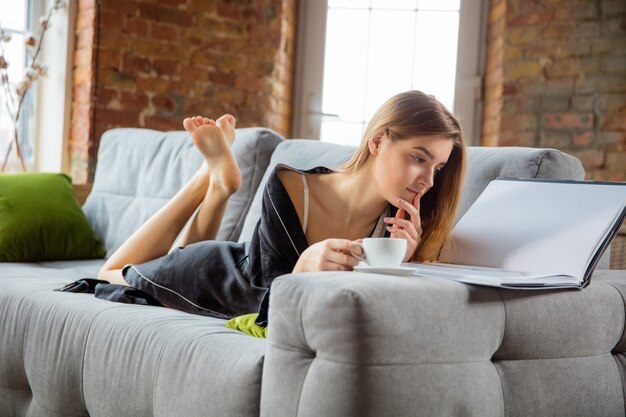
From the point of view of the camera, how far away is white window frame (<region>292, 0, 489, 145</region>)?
13.4 feet

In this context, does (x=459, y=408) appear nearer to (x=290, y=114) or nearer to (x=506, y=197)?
(x=506, y=197)

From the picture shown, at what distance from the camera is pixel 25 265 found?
2742 mm

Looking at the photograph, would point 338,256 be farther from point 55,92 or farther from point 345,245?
point 55,92

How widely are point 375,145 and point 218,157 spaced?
590 millimetres

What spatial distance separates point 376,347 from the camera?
3.72 ft

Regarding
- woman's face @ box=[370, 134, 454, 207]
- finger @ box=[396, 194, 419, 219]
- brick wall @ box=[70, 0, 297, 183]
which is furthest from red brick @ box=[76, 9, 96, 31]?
finger @ box=[396, 194, 419, 219]

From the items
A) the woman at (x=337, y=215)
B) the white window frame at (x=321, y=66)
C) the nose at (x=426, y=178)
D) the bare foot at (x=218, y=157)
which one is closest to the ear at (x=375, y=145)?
the woman at (x=337, y=215)

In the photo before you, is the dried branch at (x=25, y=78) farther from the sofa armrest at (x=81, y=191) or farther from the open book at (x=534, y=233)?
the open book at (x=534, y=233)

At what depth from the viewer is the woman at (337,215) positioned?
172 cm

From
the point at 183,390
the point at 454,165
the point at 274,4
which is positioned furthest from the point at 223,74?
the point at 183,390

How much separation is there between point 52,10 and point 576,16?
7.87 ft

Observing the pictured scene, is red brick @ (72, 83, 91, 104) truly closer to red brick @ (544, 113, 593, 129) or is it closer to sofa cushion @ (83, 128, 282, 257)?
sofa cushion @ (83, 128, 282, 257)

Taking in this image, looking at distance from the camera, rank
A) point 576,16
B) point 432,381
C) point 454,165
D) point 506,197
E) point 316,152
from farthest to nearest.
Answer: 1. point 576,16
2. point 316,152
3. point 454,165
4. point 506,197
5. point 432,381

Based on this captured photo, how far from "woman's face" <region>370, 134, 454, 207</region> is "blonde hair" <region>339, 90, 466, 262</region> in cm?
2
